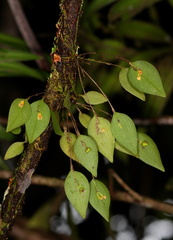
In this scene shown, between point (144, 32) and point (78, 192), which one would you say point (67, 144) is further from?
point (144, 32)

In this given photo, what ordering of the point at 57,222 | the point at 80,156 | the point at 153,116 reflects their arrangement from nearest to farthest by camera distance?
the point at 80,156 < the point at 153,116 < the point at 57,222

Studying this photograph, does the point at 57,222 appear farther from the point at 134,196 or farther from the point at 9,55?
the point at 9,55

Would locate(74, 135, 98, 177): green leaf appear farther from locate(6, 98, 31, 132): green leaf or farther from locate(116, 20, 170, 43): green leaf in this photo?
locate(116, 20, 170, 43): green leaf

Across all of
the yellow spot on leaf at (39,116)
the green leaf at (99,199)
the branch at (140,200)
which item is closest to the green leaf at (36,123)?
the yellow spot on leaf at (39,116)

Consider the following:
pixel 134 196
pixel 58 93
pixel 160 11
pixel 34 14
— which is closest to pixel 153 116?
pixel 134 196

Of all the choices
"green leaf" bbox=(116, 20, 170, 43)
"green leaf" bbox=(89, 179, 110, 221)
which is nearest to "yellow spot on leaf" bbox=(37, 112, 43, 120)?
"green leaf" bbox=(89, 179, 110, 221)
